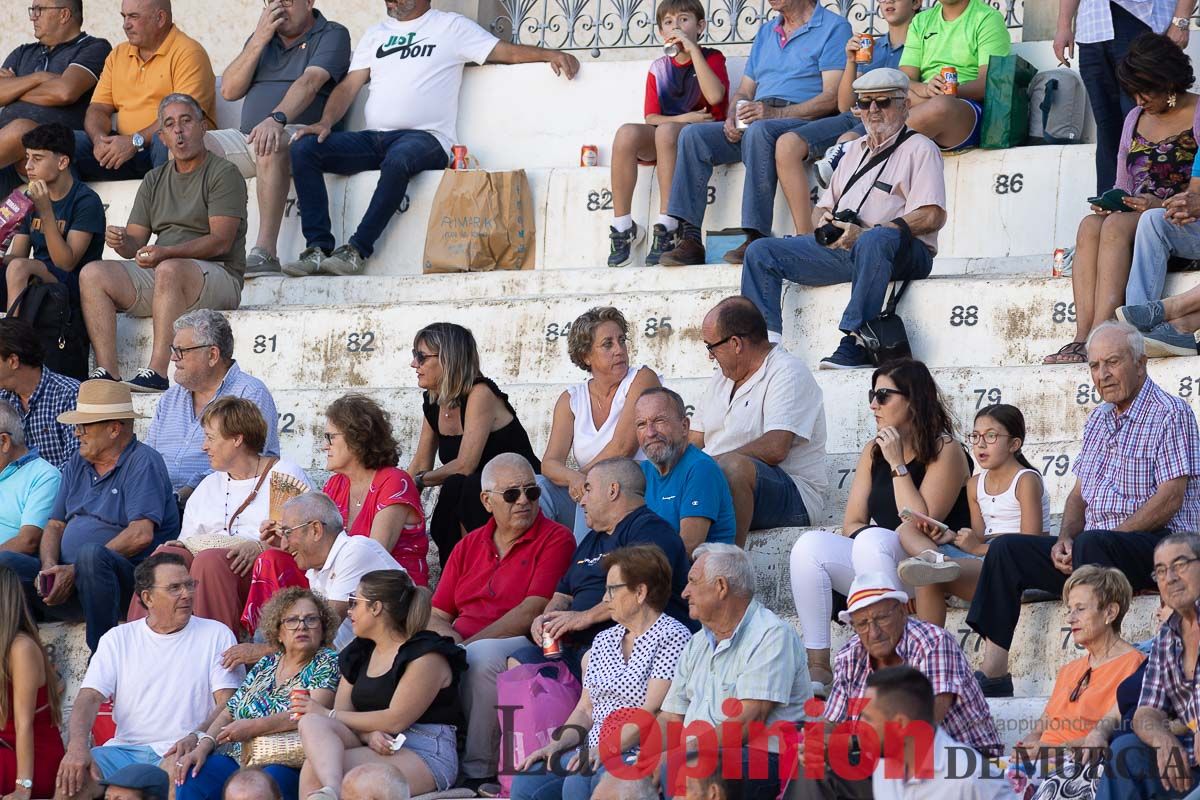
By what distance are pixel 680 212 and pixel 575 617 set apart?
3377 millimetres

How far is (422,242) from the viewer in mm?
11086

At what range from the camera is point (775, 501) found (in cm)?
797

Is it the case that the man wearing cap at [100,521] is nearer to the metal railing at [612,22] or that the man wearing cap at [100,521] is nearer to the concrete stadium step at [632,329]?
the concrete stadium step at [632,329]

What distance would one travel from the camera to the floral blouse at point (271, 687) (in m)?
7.29

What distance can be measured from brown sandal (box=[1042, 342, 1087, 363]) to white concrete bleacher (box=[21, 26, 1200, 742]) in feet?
0.37

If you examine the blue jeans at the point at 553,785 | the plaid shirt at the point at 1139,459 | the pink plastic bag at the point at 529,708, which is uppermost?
the plaid shirt at the point at 1139,459

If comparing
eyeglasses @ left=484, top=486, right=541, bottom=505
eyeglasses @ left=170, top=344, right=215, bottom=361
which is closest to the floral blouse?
eyeglasses @ left=484, top=486, right=541, bottom=505

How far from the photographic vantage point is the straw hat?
8477 mm

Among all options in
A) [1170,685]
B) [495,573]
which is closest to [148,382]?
[495,573]

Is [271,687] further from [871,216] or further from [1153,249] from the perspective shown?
[1153,249]

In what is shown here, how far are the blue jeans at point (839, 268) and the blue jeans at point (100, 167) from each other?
3563 millimetres

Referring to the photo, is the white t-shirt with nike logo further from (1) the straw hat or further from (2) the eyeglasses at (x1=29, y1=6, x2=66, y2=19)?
(1) the straw hat

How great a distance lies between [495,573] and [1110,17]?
154 inches

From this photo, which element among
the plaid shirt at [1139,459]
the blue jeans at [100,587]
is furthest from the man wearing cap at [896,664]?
the blue jeans at [100,587]
